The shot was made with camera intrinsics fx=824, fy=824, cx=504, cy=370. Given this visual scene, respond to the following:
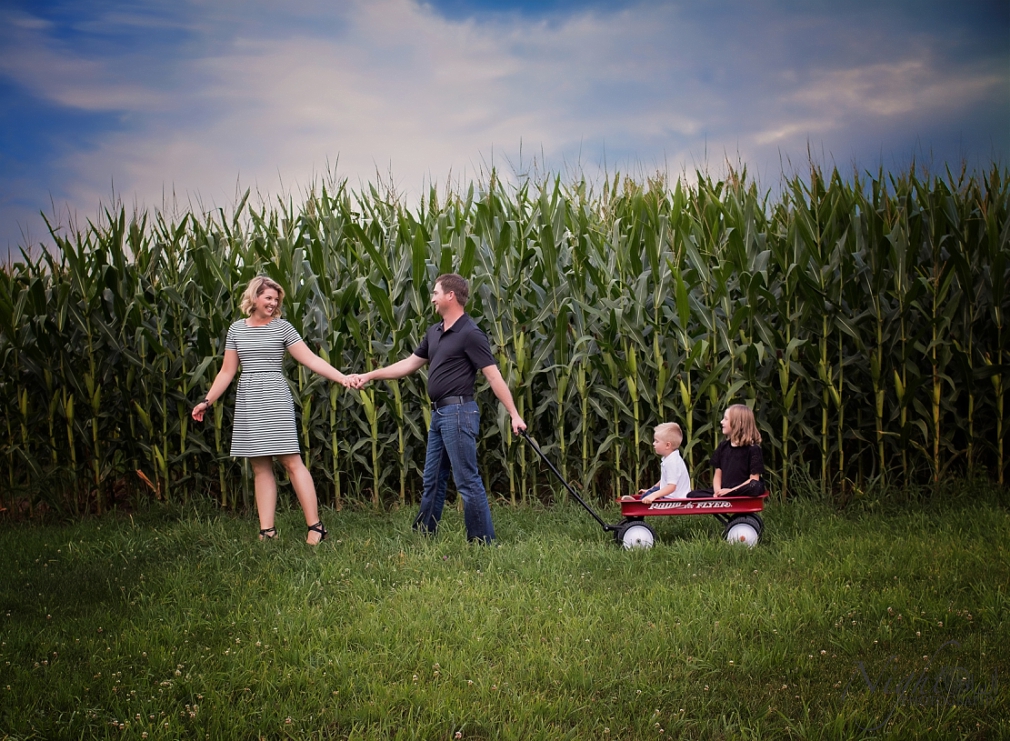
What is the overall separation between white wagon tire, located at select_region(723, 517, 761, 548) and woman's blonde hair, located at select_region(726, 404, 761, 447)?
1.72 feet

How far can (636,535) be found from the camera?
530cm

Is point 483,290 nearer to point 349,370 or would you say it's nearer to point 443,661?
point 349,370

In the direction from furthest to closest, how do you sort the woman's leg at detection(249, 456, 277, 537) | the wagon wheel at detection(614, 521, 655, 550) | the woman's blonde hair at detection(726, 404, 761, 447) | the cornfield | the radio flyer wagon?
1. the cornfield
2. the woman's leg at detection(249, 456, 277, 537)
3. the woman's blonde hair at detection(726, 404, 761, 447)
4. the wagon wheel at detection(614, 521, 655, 550)
5. the radio flyer wagon

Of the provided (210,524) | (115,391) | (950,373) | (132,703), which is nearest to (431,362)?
(210,524)

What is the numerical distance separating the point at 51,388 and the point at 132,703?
5039 millimetres

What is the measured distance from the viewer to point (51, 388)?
733 cm

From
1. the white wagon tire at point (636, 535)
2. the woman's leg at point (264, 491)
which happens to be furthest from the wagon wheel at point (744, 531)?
the woman's leg at point (264, 491)

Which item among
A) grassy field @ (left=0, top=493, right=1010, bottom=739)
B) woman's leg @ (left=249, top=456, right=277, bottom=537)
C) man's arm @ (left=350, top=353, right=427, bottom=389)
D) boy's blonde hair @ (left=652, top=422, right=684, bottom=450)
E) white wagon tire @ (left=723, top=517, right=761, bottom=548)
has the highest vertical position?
man's arm @ (left=350, top=353, right=427, bottom=389)

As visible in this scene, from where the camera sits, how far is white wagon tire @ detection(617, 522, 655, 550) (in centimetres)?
528

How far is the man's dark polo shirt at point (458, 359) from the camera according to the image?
5414 millimetres

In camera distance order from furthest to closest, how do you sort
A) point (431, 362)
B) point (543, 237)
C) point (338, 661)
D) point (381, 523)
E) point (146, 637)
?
1. point (543, 237)
2. point (381, 523)
3. point (431, 362)
4. point (146, 637)
5. point (338, 661)

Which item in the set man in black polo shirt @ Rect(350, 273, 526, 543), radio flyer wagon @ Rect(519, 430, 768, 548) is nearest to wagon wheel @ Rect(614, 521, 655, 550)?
radio flyer wagon @ Rect(519, 430, 768, 548)

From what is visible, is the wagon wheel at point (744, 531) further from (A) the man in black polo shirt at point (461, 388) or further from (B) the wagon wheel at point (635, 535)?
(A) the man in black polo shirt at point (461, 388)

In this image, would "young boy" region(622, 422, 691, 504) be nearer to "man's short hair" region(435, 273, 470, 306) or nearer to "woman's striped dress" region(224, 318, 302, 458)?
"man's short hair" region(435, 273, 470, 306)
